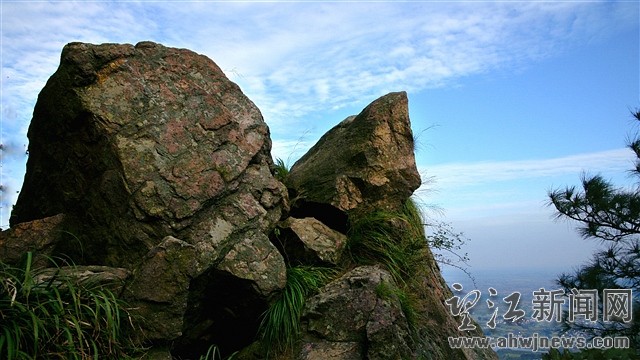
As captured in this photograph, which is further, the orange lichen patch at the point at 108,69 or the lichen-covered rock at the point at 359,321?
the orange lichen patch at the point at 108,69

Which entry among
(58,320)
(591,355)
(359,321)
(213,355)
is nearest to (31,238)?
(58,320)

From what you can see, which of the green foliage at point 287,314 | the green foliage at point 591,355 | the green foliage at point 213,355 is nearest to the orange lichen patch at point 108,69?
the green foliage at point 287,314

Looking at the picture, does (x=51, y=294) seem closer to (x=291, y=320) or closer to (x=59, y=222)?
(x=59, y=222)

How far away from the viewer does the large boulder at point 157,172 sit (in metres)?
4.91

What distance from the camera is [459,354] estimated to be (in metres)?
5.57

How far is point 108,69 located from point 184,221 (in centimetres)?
160

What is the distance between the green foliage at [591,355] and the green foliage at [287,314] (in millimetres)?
2141

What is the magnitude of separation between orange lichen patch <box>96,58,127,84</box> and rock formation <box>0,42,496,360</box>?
0.06 ft

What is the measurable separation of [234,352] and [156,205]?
1.47 m

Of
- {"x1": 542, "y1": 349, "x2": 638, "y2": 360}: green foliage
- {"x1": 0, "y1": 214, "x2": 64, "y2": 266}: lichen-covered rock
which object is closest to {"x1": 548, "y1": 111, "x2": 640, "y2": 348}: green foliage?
{"x1": 542, "y1": 349, "x2": 638, "y2": 360}: green foliage

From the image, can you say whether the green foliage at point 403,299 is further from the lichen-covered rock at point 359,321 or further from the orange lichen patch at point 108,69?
the orange lichen patch at point 108,69

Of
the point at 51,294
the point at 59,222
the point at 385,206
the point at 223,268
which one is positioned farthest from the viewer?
the point at 385,206

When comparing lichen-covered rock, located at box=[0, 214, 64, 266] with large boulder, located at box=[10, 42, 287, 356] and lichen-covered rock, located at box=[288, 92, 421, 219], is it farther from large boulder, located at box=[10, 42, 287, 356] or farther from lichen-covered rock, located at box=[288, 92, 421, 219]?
lichen-covered rock, located at box=[288, 92, 421, 219]

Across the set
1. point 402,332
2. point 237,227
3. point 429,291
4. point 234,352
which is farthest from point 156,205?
point 429,291
